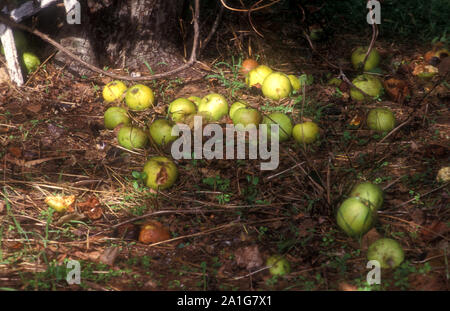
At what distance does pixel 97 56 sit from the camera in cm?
458

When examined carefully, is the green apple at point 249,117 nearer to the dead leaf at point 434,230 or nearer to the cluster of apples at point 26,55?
the dead leaf at point 434,230

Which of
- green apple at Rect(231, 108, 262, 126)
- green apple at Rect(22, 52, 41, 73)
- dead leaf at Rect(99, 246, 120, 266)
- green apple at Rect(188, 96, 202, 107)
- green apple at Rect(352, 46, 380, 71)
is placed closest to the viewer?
dead leaf at Rect(99, 246, 120, 266)

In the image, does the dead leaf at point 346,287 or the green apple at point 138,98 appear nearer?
the dead leaf at point 346,287

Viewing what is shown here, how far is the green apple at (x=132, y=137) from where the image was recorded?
3666 millimetres

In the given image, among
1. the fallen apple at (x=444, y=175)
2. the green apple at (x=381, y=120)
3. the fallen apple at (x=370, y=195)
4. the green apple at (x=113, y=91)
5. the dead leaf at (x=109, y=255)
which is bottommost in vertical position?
the dead leaf at (x=109, y=255)

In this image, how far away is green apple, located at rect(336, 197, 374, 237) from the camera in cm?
268

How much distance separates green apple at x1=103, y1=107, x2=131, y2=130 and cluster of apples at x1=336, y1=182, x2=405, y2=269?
6.19 feet

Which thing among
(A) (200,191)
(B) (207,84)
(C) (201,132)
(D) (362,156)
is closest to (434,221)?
(D) (362,156)

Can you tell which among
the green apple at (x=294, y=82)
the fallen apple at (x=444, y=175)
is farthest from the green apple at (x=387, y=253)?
the green apple at (x=294, y=82)

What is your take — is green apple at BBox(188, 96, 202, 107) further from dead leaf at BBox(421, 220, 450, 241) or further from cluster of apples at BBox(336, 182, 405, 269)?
dead leaf at BBox(421, 220, 450, 241)

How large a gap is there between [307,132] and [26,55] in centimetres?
258

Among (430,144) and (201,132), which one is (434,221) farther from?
(201,132)

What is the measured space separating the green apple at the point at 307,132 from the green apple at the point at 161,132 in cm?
88

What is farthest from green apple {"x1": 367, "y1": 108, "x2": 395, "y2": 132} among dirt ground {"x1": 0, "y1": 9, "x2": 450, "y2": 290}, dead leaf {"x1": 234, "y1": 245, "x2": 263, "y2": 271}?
dead leaf {"x1": 234, "y1": 245, "x2": 263, "y2": 271}
